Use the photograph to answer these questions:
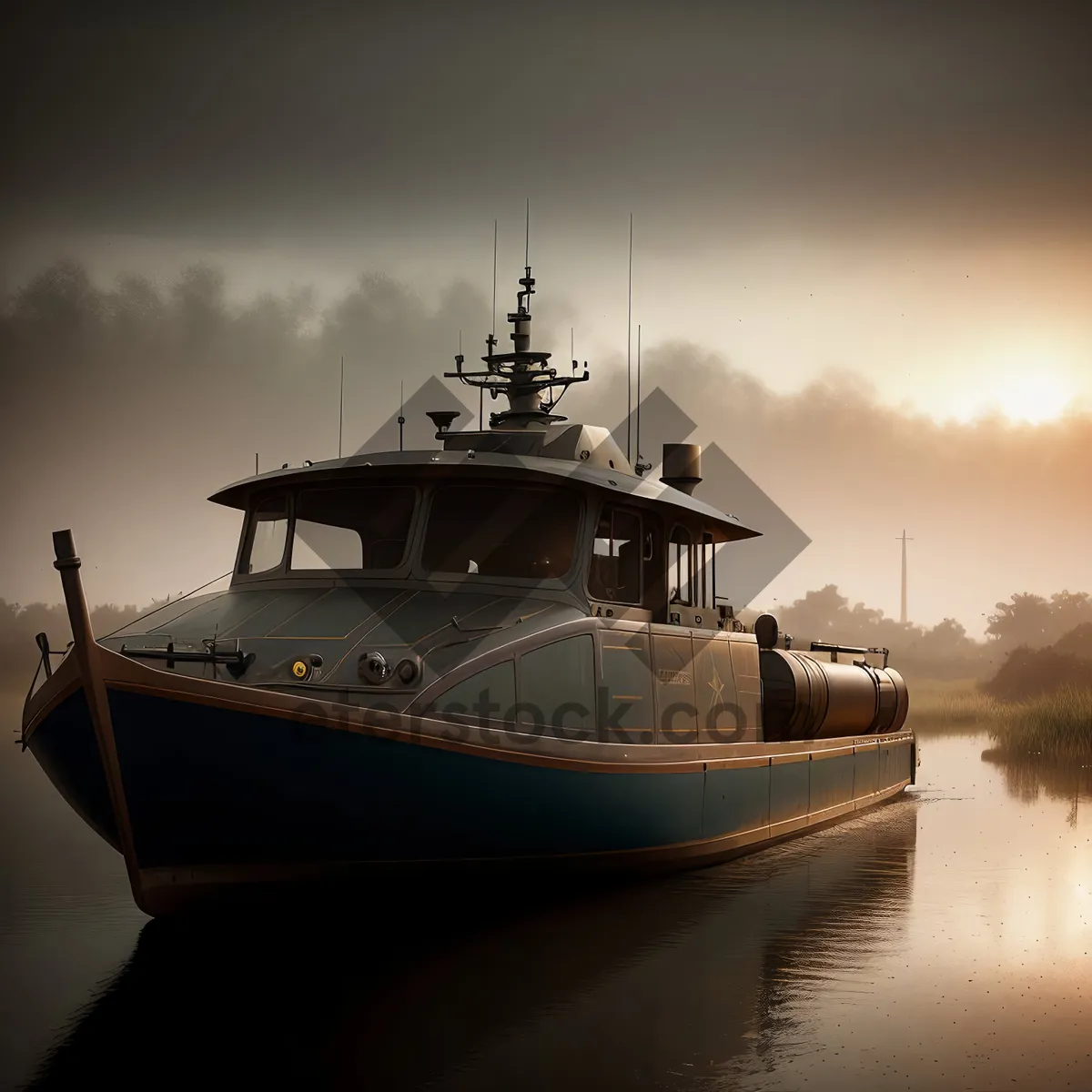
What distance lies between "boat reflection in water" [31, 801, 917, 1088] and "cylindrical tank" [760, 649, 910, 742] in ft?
11.0

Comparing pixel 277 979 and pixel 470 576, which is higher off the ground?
pixel 470 576

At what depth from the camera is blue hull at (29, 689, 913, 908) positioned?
8.06m

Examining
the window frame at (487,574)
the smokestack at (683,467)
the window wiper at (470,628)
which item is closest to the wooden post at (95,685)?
the window wiper at (470,628)

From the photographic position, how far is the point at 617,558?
38.6 feet

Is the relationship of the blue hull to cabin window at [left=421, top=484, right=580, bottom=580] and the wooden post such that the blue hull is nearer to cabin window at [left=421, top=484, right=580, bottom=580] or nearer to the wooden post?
the wooden post

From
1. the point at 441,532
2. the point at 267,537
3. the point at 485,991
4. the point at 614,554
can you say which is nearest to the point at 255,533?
the point at 267,537

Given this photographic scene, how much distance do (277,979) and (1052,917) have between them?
6.43 m

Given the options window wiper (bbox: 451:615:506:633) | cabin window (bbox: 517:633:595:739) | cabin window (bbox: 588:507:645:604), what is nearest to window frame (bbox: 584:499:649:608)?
cabin window (bbox: 588:507:645:604)

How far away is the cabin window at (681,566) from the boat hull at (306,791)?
2.36m

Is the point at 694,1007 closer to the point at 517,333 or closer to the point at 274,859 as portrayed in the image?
the point at 274,859

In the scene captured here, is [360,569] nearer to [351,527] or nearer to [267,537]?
[351,527]

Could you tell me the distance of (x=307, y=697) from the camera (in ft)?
27.8

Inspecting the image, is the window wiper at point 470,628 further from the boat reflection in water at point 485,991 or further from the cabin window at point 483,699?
the boat reflection in water at point 485,991

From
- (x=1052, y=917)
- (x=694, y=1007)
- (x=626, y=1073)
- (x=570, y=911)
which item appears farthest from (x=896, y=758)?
(x=626, y=1073)
